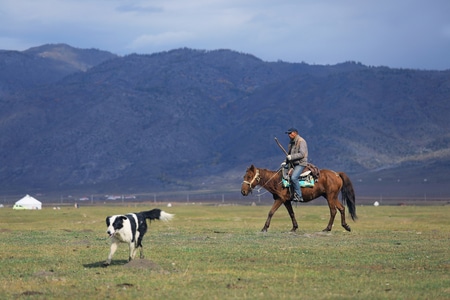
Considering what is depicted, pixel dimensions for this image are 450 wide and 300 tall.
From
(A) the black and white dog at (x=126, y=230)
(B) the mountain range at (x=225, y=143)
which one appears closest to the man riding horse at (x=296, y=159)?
(A) the black and white dog at (x=126, y=230)

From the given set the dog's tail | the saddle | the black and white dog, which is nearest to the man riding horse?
the saddle

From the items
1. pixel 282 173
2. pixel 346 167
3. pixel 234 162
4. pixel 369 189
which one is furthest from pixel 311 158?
pixel 282 173

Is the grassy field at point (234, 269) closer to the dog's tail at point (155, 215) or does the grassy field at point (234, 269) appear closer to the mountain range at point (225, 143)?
the dog's tail at point (155, 215)

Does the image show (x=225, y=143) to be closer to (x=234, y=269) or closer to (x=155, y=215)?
(x=155, y=215)

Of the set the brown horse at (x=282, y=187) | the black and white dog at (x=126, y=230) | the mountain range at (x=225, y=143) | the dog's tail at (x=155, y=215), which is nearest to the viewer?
the black and white dog at (x=126, y=230)

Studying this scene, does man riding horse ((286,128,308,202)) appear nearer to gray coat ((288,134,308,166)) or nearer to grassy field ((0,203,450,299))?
gray coat ((288,134,308,166))

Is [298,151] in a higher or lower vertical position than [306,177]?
higher

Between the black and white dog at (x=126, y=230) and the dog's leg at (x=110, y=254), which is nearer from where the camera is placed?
the black and white dog at (x=126, y=230)

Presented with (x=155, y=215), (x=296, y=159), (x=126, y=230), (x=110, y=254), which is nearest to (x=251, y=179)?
(x=296, y=159)

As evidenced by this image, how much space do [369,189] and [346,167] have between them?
97.5ft

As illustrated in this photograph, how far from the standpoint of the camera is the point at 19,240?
26844mm

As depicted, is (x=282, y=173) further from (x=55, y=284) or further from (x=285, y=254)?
(x=55, y=284)

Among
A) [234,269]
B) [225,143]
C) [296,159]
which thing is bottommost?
[234,269]

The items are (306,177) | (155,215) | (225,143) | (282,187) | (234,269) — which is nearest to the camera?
(234,269)
